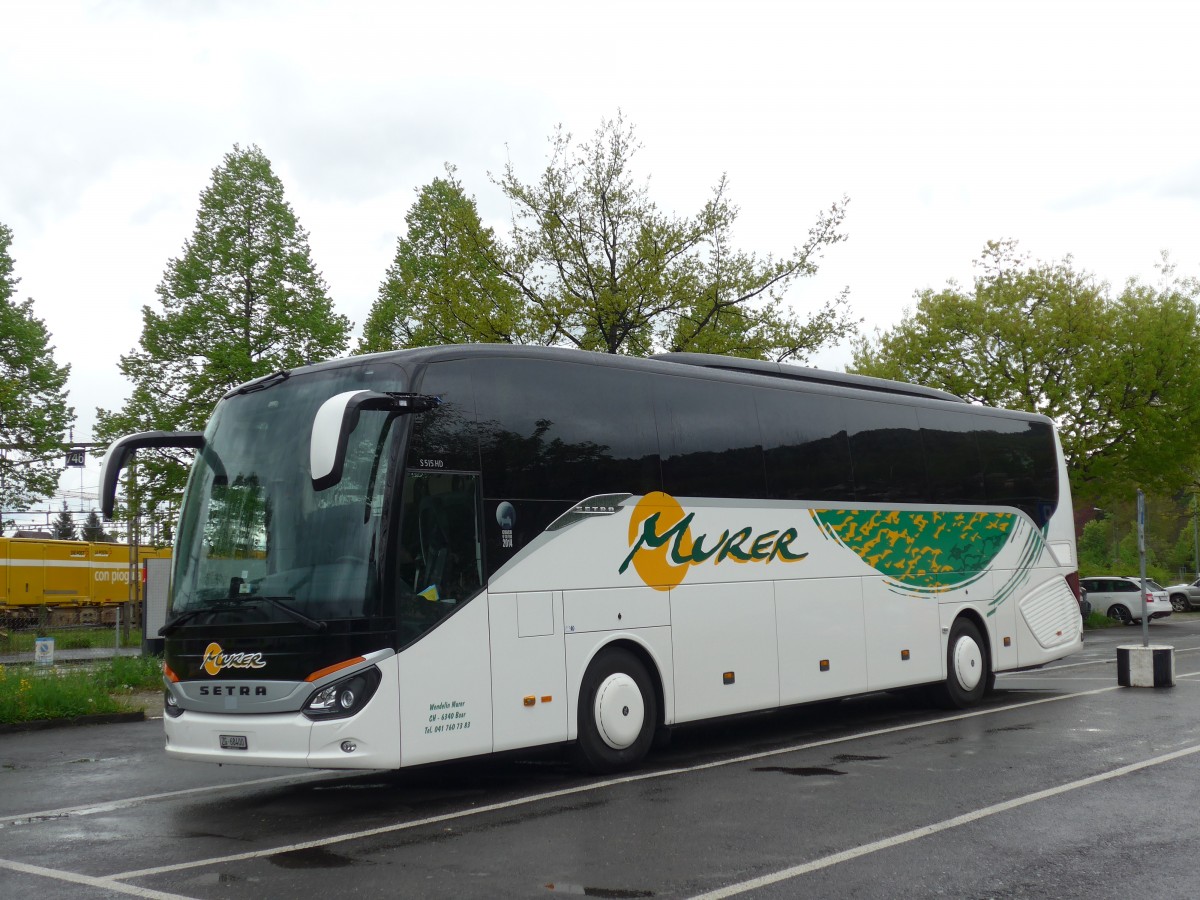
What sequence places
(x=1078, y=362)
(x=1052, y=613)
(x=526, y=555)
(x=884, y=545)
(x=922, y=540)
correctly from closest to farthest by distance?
1. (x=526, y=555)
2. (x=884, y=545)
3. (x=922, y=540)
4. (x=1052, y=613)
5. (x=1078, y=362)

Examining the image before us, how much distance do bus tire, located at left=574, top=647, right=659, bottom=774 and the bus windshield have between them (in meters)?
2.60

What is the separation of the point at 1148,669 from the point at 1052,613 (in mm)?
1479

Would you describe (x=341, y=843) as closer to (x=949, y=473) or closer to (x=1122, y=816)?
Answer: (x=1122, y=816)

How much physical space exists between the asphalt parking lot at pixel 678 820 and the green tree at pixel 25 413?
31938 mm

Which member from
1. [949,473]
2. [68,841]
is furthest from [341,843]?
[949,473]

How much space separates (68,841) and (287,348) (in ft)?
103

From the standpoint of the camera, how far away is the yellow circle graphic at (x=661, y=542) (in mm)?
11703

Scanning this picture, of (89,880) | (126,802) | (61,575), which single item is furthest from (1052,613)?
(61,575)

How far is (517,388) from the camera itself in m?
10.8

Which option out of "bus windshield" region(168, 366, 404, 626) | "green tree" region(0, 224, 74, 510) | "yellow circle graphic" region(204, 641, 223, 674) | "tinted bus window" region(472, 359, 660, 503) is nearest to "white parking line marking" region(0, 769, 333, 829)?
"yellow circle graphic" region(204, 641, 223, 674)

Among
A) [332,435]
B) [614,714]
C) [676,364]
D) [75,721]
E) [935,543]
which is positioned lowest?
[75,721]

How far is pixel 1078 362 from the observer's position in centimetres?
3834

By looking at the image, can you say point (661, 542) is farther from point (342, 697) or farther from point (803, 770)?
point (342, 697)

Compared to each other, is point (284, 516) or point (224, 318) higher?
point (224, 318)
